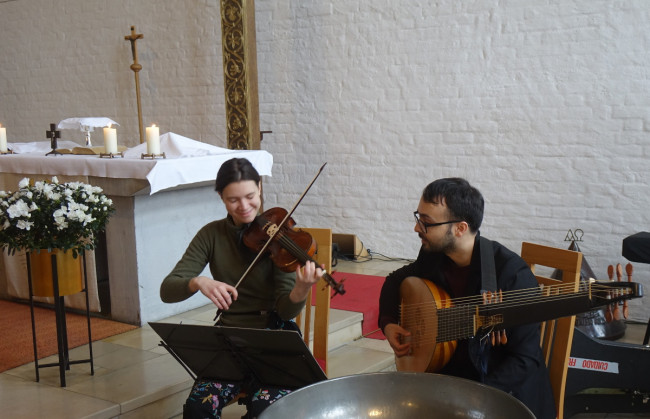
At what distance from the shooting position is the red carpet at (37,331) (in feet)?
11.5

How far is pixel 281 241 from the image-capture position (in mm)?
2447

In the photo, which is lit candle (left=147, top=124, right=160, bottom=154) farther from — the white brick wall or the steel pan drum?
the steel pan drum

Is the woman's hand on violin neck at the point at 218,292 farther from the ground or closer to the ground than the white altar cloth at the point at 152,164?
closer to the ground

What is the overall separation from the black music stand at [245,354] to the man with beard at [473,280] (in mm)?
498

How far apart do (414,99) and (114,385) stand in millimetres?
3405

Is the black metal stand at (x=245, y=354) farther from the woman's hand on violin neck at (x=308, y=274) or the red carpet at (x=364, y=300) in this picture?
the red carpet at (x=364, y=300)

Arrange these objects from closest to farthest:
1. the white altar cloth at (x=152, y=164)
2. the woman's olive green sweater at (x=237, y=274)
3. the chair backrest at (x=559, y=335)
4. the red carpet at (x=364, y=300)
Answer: the chair backrest at (x=559, y=335) < the woman's olive green sweater at (x=237, y=274) < the white altar cloth at (x=152, y=164) < the red carpet at (x=364, y=300)

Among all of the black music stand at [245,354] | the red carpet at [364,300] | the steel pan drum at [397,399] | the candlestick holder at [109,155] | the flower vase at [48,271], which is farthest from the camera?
the red carpet at [364,300]

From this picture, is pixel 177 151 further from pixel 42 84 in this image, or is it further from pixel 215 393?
pixel 42 84

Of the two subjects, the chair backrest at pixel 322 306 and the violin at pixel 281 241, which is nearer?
the violin at pixel 281 241

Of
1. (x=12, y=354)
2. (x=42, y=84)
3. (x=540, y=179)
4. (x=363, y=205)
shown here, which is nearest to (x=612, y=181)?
(x=540, y=179)

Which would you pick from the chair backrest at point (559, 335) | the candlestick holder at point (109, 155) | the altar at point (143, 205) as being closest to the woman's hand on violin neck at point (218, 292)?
the chair backrest at point (559, 335)

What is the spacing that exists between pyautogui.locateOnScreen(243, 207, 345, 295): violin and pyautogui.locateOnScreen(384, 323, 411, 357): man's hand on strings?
26 centimetres

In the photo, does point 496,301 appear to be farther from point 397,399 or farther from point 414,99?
point 414,99
